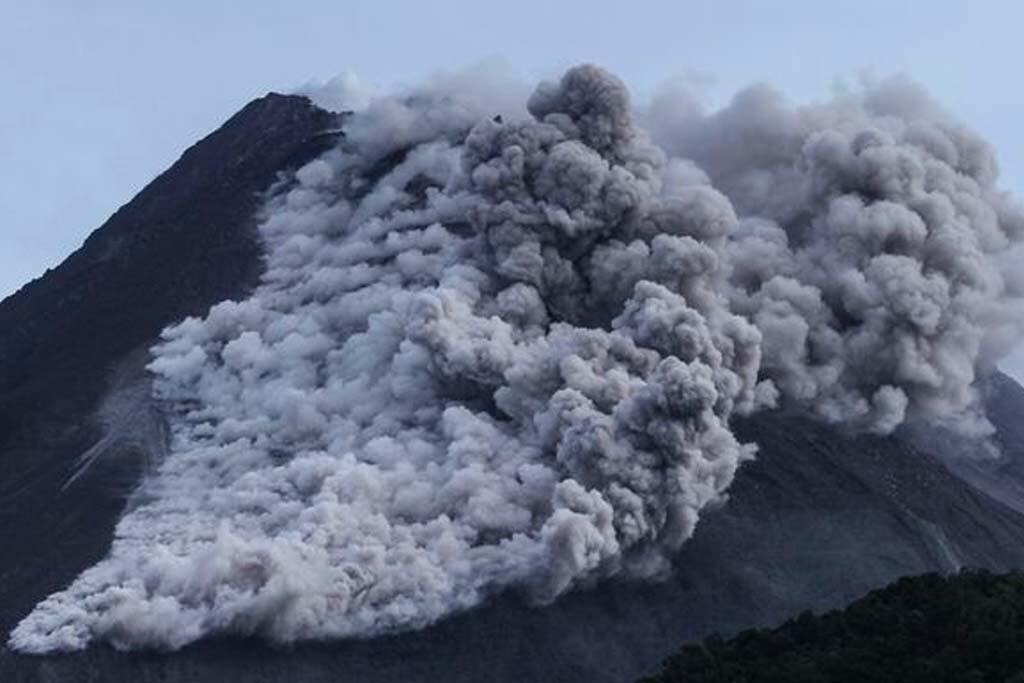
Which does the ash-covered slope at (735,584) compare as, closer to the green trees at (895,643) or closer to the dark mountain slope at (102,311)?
the green trees at (895,643)

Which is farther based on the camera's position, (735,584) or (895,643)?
(735,584)

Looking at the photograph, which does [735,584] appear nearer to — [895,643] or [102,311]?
[895,643]

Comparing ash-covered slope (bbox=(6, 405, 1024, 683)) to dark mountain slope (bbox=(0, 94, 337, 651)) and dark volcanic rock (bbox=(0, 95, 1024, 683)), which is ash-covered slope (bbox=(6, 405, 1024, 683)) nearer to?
dark volcanic rock (bbox=(0, 95, 1024, 683))

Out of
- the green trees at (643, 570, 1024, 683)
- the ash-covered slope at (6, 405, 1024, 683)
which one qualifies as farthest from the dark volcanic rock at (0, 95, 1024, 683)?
the green trees at (643, 570, 1024, 683)

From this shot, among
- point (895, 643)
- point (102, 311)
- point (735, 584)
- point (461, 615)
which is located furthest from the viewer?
point (102, 311)

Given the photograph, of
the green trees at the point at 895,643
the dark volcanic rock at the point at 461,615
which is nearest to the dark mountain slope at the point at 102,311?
the dark volcanic rock at the point at 461,615

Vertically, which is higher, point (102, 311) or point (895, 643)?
point (102, 311)

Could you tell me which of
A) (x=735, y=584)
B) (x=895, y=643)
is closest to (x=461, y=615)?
(x=735, y=584)
